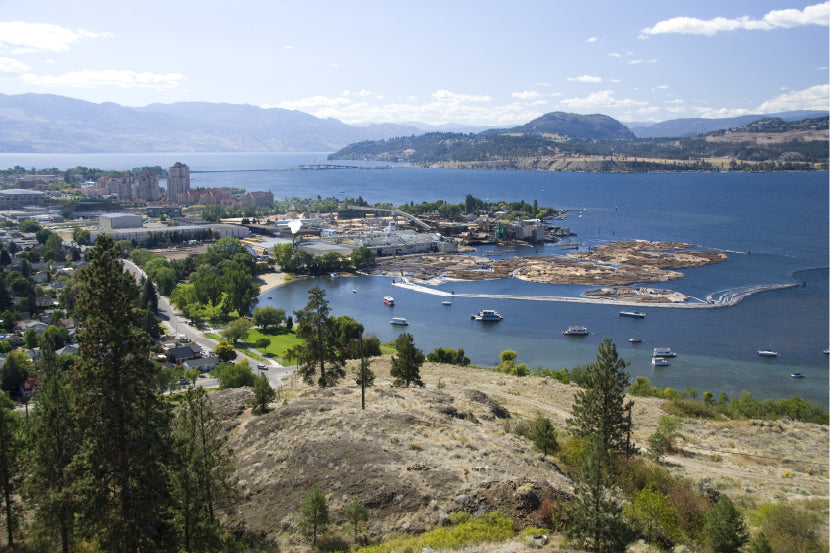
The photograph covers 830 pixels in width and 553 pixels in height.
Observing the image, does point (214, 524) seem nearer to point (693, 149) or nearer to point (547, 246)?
point (547, 246)

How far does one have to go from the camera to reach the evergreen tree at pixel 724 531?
836 cm

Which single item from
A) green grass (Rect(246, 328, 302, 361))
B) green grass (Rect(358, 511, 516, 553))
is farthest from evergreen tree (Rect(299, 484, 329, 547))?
green grass (Rect(246, 328, 302, 361))

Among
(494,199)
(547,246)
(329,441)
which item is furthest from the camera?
(494,199)

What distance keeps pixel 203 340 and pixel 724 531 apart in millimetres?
24607

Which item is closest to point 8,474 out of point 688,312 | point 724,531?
point 724,531

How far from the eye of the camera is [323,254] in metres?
50.5

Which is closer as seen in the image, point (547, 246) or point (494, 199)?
point (547, 246)

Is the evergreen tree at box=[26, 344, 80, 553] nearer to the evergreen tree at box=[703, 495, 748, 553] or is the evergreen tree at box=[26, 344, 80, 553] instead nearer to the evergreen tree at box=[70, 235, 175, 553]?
the evergreen tree at box=[70, 235, 175, 553]

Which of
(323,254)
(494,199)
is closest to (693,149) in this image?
(494,199)

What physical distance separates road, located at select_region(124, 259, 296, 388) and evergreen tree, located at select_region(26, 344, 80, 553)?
10057mm

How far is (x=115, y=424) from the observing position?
761 cm

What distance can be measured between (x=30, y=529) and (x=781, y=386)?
25635 millimetres

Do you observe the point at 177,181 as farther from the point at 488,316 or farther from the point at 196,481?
the point at 196,481

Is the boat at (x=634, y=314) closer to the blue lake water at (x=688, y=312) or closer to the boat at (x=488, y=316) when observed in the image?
the blue lake water at (x=688, y=312)
